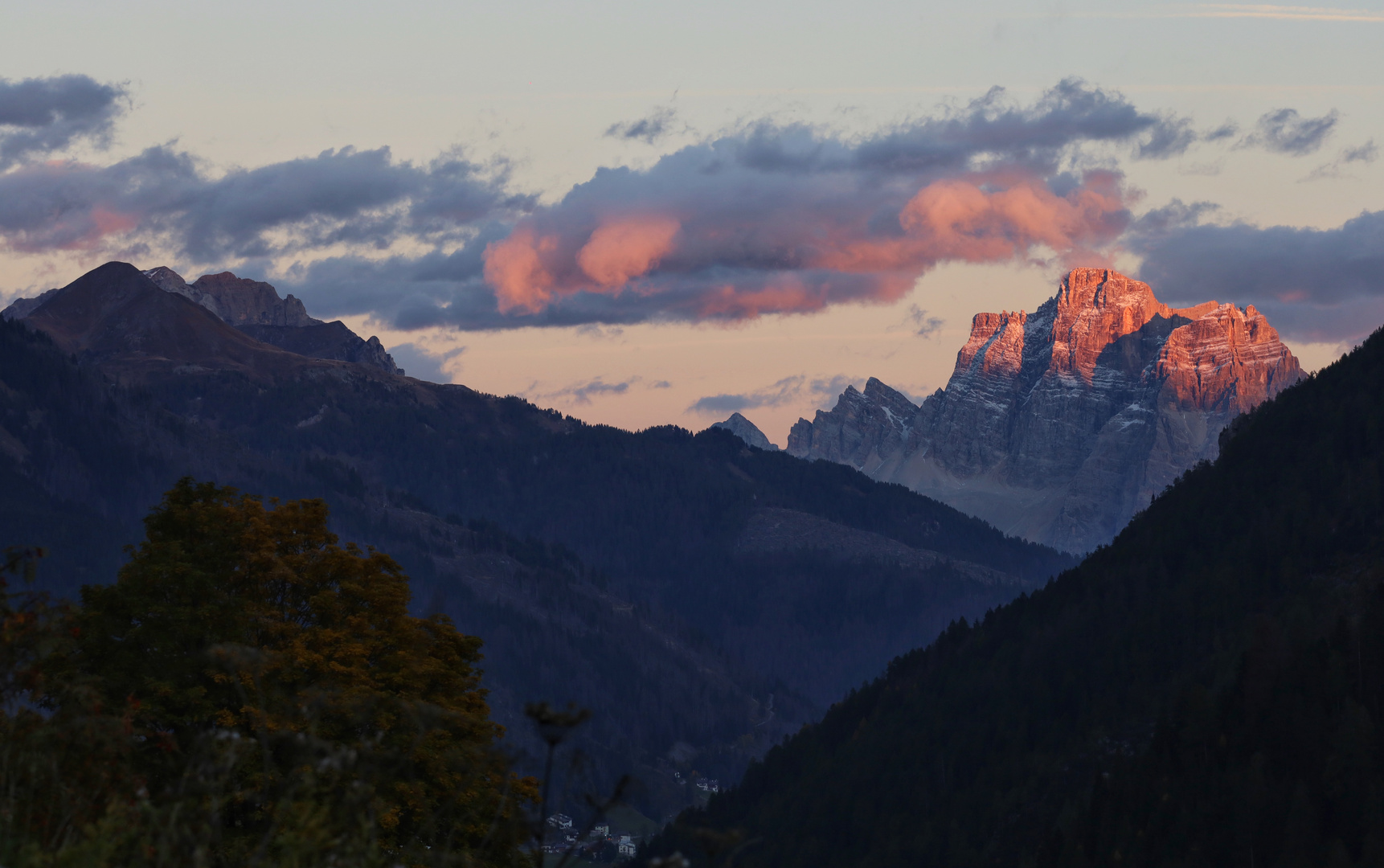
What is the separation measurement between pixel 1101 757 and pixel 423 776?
525ft

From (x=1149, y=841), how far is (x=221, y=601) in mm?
130495

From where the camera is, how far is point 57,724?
26.0 m

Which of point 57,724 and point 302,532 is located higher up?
point 302,532

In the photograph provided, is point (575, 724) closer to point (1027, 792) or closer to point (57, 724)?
point (57, 724)

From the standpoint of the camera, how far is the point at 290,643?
54188 millimetres

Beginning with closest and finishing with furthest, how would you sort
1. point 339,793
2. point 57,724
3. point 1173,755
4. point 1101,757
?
point 57,724
point 339,793
point 1173,755
point 1101,757

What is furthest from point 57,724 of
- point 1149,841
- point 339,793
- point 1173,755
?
point 1173,755

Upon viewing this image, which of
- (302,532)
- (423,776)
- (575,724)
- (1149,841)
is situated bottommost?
(1149,841)

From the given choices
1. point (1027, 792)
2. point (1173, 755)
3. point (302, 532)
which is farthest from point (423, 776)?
point (1027, 792)

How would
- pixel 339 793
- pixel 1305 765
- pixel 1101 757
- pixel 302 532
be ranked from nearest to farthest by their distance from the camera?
pixel 339 793 < pixel 302 532 < pixel 1305 765 < pixel 1101 757

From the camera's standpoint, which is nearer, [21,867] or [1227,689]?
[21,867]

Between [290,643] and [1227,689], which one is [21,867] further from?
[1227,689]

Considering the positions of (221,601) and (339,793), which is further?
(221,601)

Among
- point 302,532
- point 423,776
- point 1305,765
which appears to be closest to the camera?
point 423,776
